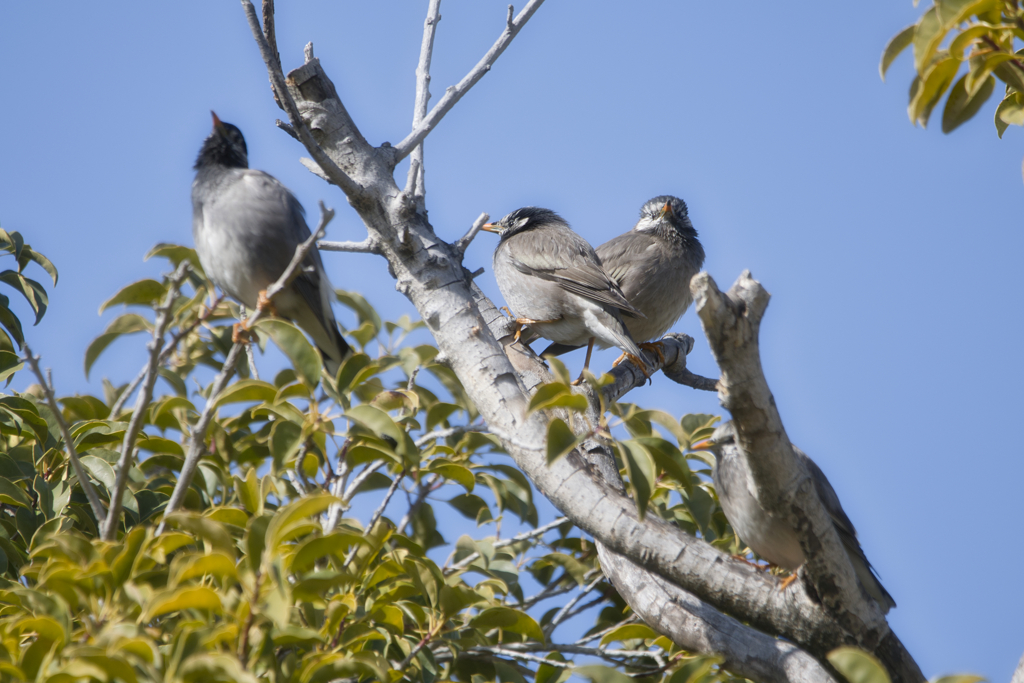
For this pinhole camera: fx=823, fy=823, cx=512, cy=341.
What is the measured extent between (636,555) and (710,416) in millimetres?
1856

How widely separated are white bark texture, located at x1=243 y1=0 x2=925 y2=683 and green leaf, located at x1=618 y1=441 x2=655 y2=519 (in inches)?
10.9

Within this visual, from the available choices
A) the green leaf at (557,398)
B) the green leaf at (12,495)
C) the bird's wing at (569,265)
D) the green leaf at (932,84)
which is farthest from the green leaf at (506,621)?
the bird's wing at (569,265)

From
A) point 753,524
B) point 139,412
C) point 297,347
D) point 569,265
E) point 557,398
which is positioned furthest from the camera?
point 569,265

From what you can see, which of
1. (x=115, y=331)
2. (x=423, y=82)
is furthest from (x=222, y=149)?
(x=115, y=331)

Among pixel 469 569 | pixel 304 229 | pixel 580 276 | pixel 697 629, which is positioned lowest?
pixel 697 629

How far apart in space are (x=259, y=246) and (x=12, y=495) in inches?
65.1

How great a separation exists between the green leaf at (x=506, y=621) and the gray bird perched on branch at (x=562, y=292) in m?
2.42

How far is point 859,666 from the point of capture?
1.85 meters

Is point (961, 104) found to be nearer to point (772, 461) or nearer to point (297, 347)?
point (772, 461)

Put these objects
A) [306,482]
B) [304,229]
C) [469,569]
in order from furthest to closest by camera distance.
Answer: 1. [304,229]
2. [469,569]
3. [306,482]

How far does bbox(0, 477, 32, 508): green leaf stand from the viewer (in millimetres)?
2787

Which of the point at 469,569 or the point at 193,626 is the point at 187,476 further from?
the point at 469,569

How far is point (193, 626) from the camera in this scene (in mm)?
1935

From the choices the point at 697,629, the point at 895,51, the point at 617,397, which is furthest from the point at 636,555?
the point at 617,397
